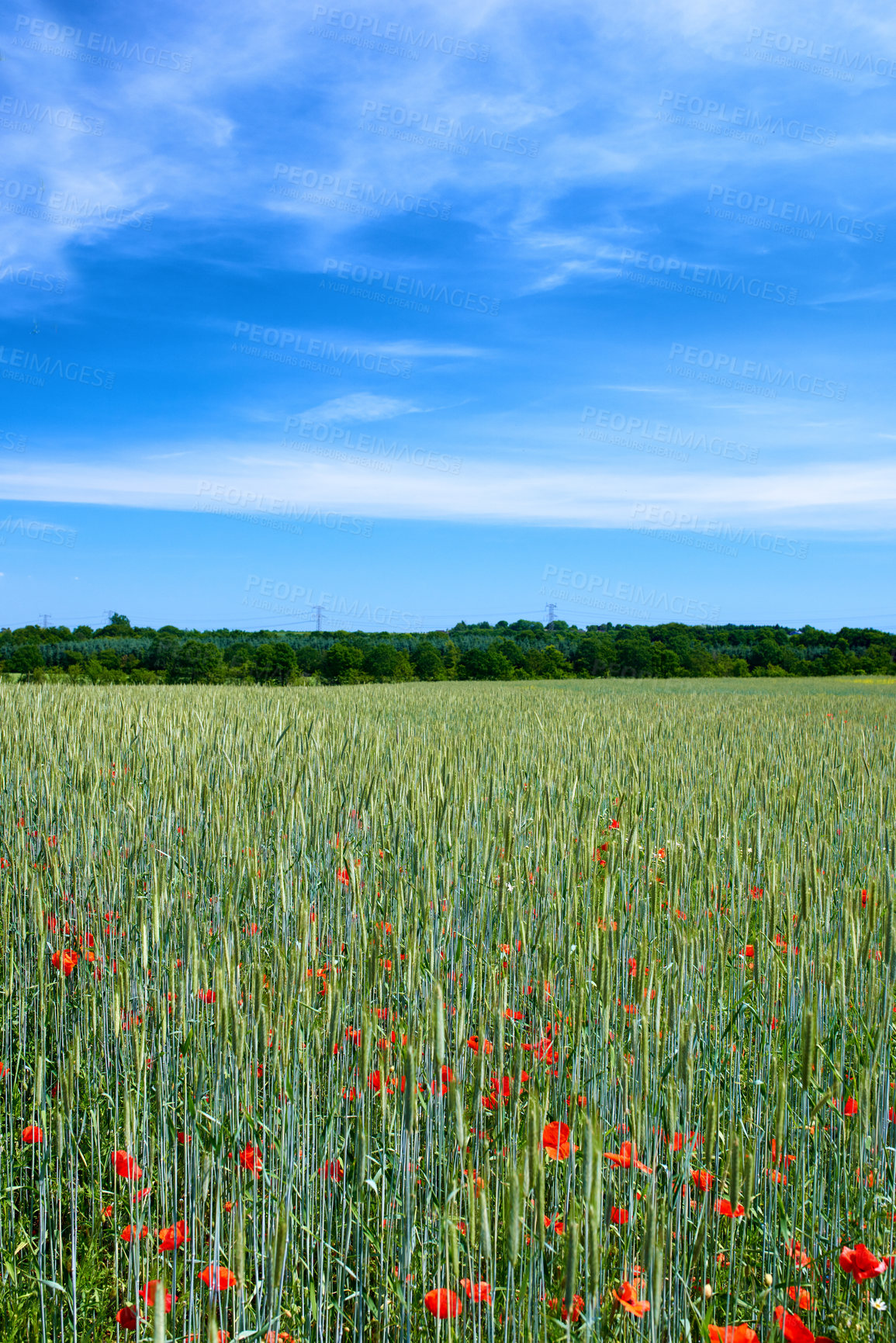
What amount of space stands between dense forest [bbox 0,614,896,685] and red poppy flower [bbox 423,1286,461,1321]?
84.2ft

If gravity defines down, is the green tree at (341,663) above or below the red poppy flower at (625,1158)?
above

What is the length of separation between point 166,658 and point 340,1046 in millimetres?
40162

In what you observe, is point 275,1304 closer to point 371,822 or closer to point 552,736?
point 371,822

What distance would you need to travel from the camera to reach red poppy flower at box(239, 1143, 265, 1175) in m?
1.27

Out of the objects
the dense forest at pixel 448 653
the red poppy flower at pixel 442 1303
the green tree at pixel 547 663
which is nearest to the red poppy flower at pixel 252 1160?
the red poppy flower at pixel 442 1303

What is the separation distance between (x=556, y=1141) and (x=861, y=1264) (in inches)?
18.6

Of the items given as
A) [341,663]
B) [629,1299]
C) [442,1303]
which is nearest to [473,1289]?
[442,1303]

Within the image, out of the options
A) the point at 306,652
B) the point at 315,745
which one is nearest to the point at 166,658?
the point at 306,652

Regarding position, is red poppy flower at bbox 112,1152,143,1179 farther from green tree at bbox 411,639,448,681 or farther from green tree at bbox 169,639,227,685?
green tree at bbox 411,639,448,681

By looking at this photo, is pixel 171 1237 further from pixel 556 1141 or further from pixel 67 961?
pixel 67 961

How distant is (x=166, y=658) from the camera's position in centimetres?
3900

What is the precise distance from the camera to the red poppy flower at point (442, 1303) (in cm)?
98

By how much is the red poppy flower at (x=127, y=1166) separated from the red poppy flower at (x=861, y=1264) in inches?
43.4

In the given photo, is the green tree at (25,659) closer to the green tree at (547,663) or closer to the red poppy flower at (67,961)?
the green tree at (547,663)
